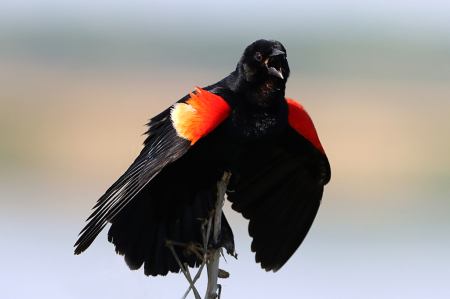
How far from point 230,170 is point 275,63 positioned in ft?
1.93

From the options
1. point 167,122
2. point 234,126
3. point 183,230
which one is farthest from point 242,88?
point 183,230

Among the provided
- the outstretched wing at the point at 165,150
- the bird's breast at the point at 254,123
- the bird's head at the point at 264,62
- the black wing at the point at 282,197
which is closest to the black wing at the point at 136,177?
the outstretched wing at the point at 165,150

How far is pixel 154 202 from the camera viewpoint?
104 inches

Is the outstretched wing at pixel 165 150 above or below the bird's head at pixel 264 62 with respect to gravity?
below

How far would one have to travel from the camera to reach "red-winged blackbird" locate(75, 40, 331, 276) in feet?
7.75

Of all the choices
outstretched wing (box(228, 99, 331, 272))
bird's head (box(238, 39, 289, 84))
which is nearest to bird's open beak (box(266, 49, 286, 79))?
bird's head (box(238, 39, 289, 84))

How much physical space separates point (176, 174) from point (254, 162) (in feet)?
1.35

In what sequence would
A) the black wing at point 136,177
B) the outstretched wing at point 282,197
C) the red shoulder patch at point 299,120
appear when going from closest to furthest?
1. the black wing at point 136,177
2. the red shoulder patch at point 299,120
3. the outstretched wing at point 282,197

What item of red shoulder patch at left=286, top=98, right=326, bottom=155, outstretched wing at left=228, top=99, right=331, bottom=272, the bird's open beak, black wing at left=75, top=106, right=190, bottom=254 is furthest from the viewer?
outstretched wing at left=228, top=99, right=331, bottom=272

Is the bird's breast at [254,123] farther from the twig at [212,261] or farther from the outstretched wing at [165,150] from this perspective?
the twig at [212,261]

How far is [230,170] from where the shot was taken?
2559mm

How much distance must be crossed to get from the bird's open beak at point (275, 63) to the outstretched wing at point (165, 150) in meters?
0.29

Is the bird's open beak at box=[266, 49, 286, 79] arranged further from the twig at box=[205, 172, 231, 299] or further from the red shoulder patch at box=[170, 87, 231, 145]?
the twig at box=[205, 172, 231, 299]

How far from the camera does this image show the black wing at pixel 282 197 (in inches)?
114
